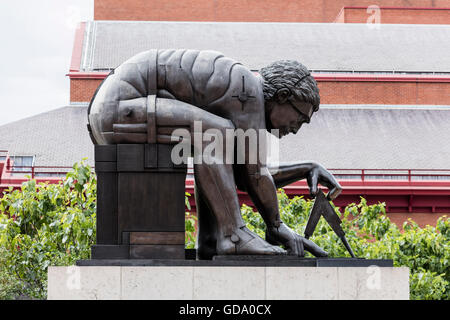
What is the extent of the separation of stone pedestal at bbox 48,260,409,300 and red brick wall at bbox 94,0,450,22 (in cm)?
3887

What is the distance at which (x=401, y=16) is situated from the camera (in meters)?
41.4

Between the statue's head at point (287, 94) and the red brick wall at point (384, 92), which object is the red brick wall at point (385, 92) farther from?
the statue's head at point (287, 94)

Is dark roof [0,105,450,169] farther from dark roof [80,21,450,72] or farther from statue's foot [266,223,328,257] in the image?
statue's foot [266,223,328,257]

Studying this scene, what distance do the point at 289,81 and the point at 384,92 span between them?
2424cm

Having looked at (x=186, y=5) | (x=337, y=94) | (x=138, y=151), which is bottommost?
(x=138, y=151)

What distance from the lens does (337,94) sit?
99.0ft

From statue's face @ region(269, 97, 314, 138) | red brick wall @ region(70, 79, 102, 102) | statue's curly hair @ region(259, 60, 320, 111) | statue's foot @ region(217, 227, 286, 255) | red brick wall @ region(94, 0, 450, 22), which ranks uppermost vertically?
red brick wall @ region(94, 0, 450, 22)

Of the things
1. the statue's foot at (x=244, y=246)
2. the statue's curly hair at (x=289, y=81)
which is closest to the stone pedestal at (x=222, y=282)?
the statue's foot at (x=244, y=246)

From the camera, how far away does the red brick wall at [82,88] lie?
95.2 ft

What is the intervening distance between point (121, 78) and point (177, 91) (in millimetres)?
503

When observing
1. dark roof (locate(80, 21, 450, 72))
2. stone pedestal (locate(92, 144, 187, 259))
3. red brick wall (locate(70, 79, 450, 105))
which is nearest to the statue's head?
stone pedestal (locate(92, 144, 187, 259))

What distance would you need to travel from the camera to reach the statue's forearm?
7.56m

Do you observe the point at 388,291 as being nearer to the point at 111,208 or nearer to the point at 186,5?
the point at 111,208
